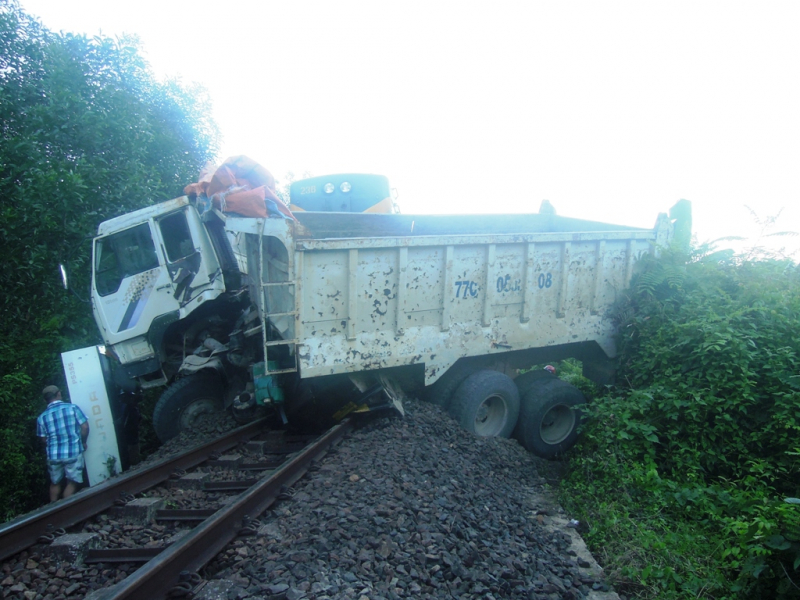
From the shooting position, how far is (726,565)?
3508 mm

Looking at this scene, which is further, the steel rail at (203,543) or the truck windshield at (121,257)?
the truck windshield at (121,257)

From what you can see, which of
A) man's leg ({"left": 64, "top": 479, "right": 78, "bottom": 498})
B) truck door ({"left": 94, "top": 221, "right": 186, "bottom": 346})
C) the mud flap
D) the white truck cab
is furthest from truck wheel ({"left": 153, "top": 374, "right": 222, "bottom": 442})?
the mud flap

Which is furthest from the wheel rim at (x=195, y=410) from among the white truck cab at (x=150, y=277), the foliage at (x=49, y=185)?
the foliage at (x=49, y=185)

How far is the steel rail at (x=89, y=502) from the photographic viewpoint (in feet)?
11.7

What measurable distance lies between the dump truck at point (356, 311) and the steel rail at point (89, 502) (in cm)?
86

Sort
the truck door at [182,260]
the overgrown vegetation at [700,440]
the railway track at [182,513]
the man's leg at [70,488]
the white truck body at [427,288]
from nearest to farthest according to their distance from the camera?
the railway track at [182,513], the overgrown vegetation at [700,440], the white truck body at [427,288], the man's leg at [70,488], the truck door at [182,260]

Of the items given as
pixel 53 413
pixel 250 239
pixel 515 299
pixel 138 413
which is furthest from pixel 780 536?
pixel 138 413

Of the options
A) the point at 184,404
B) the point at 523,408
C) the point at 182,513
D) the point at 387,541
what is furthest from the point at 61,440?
the point at 523,408

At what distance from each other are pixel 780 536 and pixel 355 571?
8.04 ft

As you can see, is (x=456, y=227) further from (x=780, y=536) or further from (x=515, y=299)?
(x=780, y=536)

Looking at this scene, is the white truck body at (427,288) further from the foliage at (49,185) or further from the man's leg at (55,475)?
the foliage at (49,185)

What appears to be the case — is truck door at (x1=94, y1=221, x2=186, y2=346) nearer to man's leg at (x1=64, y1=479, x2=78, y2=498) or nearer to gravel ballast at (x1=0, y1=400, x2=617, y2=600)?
man's leg at (x1=64, y1=479, x2=78, y2=498)

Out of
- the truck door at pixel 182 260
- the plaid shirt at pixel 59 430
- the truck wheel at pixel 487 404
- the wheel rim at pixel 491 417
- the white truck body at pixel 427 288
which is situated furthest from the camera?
the truck door at pixel 182 260

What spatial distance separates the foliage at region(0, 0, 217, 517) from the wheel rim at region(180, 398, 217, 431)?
2575 mm
